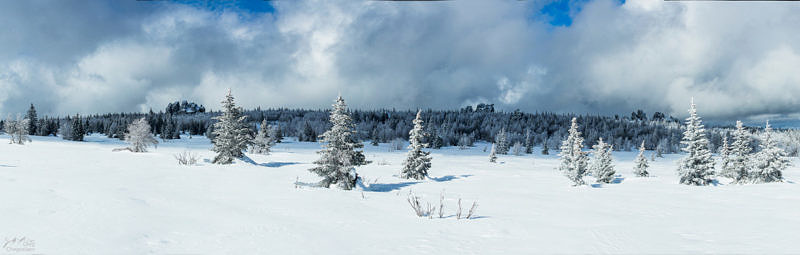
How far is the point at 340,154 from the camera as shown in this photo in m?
17.7

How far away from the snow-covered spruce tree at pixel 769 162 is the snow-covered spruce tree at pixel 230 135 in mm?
37936

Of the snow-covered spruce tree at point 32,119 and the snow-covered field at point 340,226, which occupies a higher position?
the snow-covered spruce tree at point 32,119

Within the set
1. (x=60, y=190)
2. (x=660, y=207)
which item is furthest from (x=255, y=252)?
(x=660, y=207)

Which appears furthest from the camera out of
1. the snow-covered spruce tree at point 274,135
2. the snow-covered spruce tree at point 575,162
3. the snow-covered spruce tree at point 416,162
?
the snow-covered spruce tree at point 274,135

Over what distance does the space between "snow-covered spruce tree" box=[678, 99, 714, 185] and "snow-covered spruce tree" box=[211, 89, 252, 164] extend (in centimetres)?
3149

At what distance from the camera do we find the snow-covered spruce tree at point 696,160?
1005 inches

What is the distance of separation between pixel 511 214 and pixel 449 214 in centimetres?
173

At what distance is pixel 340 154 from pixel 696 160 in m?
25.4

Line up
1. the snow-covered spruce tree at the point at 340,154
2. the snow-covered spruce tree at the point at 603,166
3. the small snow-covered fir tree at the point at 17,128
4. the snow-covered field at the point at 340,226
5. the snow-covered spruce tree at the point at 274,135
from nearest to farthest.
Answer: the snow-covered field at the point at 340,226, the snow-covered spruce tree at the point at 340,154, the snow-covered spruce tree at the point at 603,166, the small snow-covered fir tree at the point at 17,128, the snow-covered spruce tree at the point at 274,135

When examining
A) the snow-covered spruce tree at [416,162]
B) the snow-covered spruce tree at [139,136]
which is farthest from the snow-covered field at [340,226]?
the snow-covered spruce tree at [139,136]

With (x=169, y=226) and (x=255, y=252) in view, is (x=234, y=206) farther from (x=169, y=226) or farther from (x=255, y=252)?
(x=255, y=252)

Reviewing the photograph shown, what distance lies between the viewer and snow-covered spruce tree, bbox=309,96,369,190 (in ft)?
57.0

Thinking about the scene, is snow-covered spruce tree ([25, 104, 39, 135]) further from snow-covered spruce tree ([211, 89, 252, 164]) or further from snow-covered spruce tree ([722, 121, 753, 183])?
snow-covered spruce tree ([722, 121, 753, 183])

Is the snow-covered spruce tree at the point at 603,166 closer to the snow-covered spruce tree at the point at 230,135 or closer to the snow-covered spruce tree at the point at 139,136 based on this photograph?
the snow-covered spruce tree at the point at 230,135
